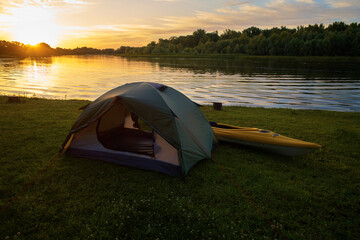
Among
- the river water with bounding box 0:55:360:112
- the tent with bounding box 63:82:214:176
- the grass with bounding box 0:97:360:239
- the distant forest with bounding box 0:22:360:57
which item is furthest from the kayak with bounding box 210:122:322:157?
the distant forest with bounding box 0:22:360:57

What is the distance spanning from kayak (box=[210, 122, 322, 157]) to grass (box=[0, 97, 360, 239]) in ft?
1.05

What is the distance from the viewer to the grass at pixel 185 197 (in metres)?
4.07

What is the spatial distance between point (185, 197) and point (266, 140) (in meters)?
3.45

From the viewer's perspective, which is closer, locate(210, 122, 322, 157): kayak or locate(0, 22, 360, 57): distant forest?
locate(210, 122, 322, 157): kayak

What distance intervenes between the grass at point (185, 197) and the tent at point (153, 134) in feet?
1.05

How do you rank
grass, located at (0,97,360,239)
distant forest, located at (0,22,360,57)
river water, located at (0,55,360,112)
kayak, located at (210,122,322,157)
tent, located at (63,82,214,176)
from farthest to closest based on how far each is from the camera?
1. distant forest, located at (0,22,360,57)
2. river water, located at (0,55,360,112)
3. kayak, located at (210,122,322,157)
4. tent, located at (63,82,214,176)
5. grass, located at (0,97,360,239)


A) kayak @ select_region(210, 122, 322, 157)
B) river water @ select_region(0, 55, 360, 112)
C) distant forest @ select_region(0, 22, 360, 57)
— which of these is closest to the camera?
kayak @ select_region(210, 122, 322, 157)

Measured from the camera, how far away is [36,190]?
5.15 meters

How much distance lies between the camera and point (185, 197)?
16.2 ft

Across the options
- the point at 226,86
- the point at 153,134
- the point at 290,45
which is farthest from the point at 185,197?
the point at 290,45

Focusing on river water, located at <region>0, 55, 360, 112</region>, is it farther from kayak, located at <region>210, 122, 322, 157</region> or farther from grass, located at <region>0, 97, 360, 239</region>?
grass, located at <region>0, 97, 360, 239</region>

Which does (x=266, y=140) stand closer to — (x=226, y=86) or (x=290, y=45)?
(x=226, y=86)

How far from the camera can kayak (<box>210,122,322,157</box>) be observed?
6.40 m

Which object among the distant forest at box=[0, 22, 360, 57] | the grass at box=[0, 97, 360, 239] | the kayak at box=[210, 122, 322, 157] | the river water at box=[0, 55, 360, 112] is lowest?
the grass at box=[0, 97, 360, 239]
